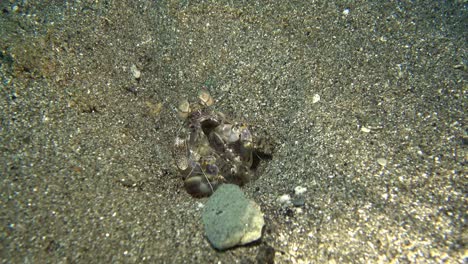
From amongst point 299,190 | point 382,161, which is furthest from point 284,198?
point 382,161

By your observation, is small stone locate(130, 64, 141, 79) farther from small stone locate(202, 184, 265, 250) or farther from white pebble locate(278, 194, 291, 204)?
white pebble locate(278, 194, 291, 204)

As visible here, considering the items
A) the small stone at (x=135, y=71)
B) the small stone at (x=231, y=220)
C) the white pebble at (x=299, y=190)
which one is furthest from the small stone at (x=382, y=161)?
the small stone at (x=135, y=71)

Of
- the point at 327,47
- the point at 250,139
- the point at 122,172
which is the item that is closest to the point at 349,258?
the point at 250,139

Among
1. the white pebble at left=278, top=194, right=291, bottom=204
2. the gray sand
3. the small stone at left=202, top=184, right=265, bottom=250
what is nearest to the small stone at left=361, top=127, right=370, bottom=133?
the gray sand

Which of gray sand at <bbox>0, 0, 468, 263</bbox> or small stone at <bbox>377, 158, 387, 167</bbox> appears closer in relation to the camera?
gray sand at <bbox>0, 0, 468, 263</bbox>

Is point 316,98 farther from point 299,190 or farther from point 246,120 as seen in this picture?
point 299,190

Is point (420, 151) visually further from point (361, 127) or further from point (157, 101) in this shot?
point (157, 101)
